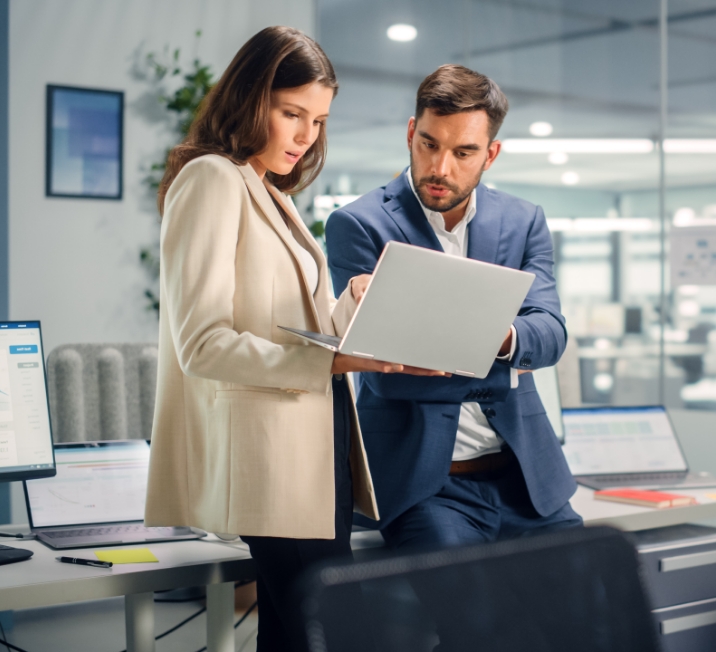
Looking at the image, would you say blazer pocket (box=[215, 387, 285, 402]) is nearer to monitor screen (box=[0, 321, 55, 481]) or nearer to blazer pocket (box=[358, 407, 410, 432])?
blazer pocket (box=[358, 407, 410, 432])

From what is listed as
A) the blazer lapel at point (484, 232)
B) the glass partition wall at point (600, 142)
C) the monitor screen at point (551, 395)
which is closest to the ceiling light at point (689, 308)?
the glass partition wall at point (600, 142)

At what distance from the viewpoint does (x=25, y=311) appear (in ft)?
13.1

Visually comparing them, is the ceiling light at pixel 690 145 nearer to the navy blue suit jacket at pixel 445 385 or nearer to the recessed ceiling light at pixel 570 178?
the recessed ceiling light at pixel 570 178

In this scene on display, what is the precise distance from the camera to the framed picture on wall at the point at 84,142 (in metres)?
4.05

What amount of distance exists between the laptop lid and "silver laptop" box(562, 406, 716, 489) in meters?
1.07

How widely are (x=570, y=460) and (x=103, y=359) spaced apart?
140 cm

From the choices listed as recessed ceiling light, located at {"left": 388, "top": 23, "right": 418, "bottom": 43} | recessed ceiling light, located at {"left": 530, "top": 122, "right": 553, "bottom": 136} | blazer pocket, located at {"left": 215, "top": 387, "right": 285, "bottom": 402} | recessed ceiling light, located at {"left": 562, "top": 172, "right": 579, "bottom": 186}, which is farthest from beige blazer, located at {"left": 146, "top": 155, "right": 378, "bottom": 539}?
recessed ceiling light, located at {"left": 388, "top": 23, "right": 418, "bottom": 43}

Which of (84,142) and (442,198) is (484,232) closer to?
(442,198)

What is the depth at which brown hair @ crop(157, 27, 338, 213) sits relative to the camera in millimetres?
1325

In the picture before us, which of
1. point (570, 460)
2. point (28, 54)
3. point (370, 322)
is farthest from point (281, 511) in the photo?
point (28, 54)

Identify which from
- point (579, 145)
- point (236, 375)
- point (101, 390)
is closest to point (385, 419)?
point (236, 375)

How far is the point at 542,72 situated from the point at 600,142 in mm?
532

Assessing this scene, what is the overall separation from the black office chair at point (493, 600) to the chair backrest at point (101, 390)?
6.54 ft

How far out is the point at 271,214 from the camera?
1.33 metres
